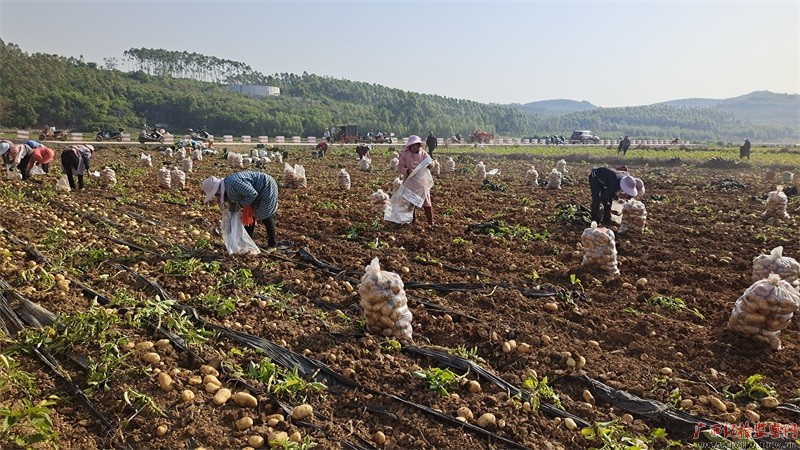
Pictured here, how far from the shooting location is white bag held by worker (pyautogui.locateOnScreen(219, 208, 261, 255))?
6.62 meters

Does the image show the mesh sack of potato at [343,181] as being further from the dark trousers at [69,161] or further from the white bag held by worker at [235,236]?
the white bag held by worker at [235,236]

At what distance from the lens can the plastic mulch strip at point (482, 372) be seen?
3568mm

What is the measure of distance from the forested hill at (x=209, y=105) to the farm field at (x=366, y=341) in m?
45.5

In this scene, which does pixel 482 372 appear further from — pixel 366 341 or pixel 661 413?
pixel 661 413

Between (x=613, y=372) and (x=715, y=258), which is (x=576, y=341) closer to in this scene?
(x=613, y=372)

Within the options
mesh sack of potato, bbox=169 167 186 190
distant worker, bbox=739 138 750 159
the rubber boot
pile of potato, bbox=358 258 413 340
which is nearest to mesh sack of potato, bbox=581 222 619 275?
the rubber boot

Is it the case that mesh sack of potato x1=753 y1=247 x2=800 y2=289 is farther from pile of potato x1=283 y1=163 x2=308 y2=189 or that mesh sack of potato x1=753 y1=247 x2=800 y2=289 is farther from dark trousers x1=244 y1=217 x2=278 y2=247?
pile of potato x1=283 y1=163 x2=308 y2=189

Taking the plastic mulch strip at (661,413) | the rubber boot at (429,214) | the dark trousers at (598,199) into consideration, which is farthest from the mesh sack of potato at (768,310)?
the rubber boot at (429,214)

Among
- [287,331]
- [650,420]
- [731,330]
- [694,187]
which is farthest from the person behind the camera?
[694,187]

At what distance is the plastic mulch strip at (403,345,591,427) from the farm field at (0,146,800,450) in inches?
0.6

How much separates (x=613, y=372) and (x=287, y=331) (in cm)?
279

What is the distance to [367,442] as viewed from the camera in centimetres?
326

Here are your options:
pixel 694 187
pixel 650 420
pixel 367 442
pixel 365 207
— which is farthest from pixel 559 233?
pixel 694 187

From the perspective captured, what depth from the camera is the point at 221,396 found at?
11.6ft
